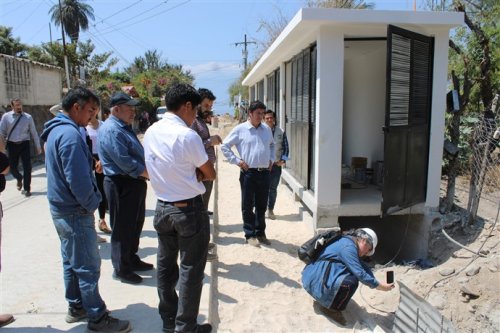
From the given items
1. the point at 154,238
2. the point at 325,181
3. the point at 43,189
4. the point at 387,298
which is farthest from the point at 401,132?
the point at 43,189

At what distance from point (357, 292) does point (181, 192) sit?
120 inches

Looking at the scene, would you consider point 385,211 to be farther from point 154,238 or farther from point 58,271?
point 58,271

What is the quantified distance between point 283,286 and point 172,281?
1947 mm

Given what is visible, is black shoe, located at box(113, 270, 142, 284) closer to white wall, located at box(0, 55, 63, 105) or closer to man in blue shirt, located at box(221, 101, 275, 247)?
man in blue shirt, located at box(221, 101, 275, 247)

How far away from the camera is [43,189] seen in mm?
8797

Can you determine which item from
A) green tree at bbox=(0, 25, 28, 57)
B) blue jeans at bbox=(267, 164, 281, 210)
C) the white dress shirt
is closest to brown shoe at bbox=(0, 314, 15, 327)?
the white dress shirt

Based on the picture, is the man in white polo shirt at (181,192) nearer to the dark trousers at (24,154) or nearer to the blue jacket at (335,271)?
the blue jacket at (335,271)

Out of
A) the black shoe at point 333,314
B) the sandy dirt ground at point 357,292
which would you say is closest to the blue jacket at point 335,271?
the black shoe at point 333,314

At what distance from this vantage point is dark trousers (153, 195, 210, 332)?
2936 mm

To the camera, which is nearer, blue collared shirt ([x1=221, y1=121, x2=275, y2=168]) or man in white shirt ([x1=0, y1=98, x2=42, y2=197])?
blue collared shirt ([x1=221, y1=121, x2=275, y2=168])

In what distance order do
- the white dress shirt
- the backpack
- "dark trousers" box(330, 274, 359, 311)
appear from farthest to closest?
the backpack < "dark trousers" box(330, 274, 359, 311) < the white dress shirt

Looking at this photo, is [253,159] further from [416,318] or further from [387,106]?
[416,318]

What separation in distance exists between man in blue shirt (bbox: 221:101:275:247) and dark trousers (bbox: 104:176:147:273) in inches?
66.0

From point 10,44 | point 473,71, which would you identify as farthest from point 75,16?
point 473,71
